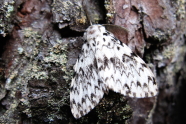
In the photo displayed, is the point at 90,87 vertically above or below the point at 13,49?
below

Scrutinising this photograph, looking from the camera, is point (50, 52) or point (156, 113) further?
point (156, 113)

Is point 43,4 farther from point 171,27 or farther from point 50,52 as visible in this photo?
point 171,27

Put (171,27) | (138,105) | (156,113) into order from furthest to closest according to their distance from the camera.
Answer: (156,113) → (138,105) → (171,27)

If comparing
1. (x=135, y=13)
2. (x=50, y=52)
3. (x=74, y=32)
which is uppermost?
(x=135, y=13)

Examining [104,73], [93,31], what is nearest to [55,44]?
[93,31]

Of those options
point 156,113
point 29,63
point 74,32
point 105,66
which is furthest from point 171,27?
point 29,63

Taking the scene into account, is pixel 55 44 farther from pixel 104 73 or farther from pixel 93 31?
pixel 104 73
